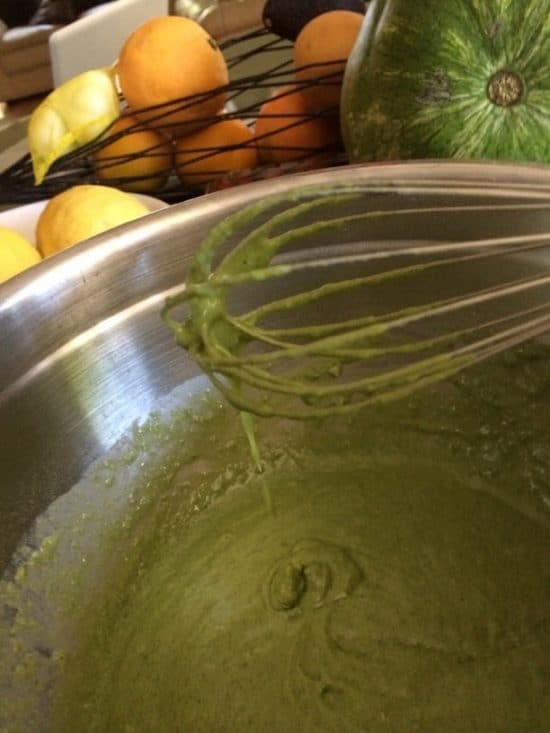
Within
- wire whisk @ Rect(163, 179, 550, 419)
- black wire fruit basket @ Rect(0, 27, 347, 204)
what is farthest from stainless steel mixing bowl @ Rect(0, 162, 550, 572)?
→ black wire fruit basket @ Rect(0, 27, 347, 204)

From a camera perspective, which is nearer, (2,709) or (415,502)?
(2,709)

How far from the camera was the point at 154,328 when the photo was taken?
23.4 inches

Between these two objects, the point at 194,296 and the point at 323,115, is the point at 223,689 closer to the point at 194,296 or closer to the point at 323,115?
the point at 194,296

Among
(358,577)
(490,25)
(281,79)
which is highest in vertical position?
(490,25)

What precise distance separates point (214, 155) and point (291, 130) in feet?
0.27

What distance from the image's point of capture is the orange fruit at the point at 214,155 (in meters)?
0.77

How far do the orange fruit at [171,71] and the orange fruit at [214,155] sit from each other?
0.05 ft

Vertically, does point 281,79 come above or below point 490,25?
below

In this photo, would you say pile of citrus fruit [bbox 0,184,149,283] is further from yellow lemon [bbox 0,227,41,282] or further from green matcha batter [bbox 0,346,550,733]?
green matcha batter [bbox 0,346,550,733]

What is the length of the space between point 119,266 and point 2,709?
30 cm

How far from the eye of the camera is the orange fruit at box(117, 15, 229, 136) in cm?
74

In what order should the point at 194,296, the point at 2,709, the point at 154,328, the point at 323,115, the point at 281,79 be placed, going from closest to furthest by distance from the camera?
1. the point at 194,296
2. the point at 2,709
3. the point at 154,328
4. the point at 323,115
5. the point at 281,79

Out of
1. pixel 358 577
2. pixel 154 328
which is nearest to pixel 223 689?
pixel 358 577

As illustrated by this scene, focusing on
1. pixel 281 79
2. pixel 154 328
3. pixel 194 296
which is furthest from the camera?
pixel 281 79
